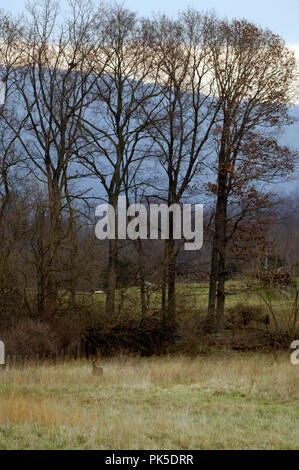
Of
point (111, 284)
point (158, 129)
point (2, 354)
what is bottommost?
point (2, 354)

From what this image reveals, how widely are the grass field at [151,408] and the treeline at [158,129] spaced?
7.55m

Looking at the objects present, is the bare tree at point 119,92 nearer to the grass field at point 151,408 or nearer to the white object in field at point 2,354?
the white object in field at point 2,354

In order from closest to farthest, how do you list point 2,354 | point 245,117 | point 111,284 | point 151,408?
point 151,408 < point 2,354 < point 111,284 < point 245,117

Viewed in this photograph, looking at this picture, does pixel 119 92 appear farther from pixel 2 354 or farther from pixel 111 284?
pixel 2 354

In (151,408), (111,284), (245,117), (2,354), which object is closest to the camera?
(151,408)

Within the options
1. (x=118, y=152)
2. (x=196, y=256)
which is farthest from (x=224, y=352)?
(x=118, y=152)

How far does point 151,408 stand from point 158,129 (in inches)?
779

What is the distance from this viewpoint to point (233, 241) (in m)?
27.4

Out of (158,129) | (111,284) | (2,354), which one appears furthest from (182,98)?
(2,354)

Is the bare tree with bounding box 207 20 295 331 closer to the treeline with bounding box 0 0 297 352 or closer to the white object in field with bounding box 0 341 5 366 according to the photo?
the treeline with bounding box 0 0 297 352

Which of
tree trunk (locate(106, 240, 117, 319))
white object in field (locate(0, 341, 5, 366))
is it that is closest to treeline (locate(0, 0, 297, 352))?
tree trunk (locate(106, 240, 117, 319))

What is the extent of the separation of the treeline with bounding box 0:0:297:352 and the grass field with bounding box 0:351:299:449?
755cm

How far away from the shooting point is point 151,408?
39.3 ft

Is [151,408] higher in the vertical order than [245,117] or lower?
lower
